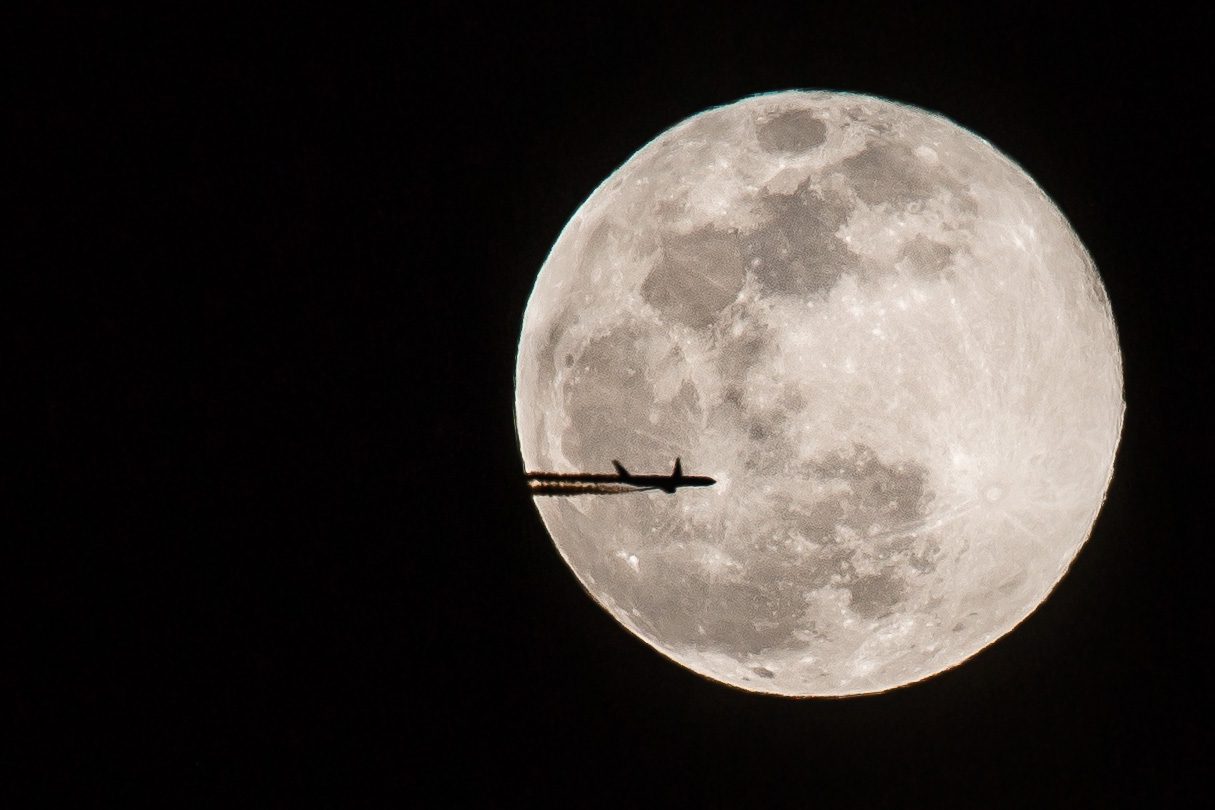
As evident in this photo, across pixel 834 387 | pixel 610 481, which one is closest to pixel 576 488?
pixel 610 481

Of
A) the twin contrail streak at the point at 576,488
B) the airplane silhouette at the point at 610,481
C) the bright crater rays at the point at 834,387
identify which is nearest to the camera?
the bright crater rays at the point at 834,387

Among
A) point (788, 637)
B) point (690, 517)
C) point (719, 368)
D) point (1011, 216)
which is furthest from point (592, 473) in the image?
point (1011, 216)

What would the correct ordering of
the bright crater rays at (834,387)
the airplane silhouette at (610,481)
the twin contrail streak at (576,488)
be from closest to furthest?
1. the bright crater rays at (834,387)
2. the airplane silhouette at (610,481)
3. the twin contrail streak at (576,488)

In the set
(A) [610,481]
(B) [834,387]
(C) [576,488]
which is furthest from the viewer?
(C) [576,488]

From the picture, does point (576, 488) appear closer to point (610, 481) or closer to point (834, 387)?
point (610, 481)

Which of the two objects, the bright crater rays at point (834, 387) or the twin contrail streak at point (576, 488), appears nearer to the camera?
the bright crater rays at point (834, 387)
